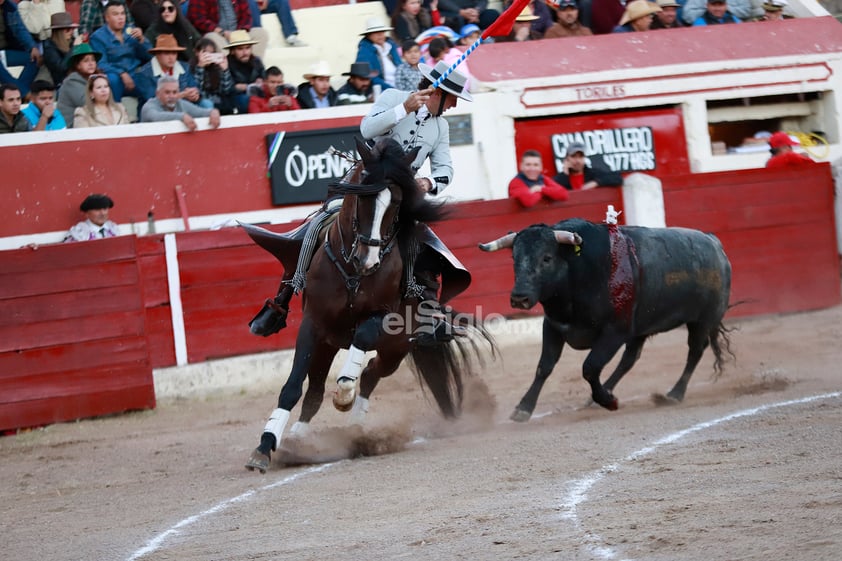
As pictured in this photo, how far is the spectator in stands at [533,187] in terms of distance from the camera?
11500 millimetres

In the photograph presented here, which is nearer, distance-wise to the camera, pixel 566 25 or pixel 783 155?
pixel 783 155

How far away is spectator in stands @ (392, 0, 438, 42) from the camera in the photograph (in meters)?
13.2

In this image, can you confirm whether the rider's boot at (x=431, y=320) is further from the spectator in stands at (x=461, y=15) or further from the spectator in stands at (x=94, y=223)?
the spectator in stands at (x=461, y=15)

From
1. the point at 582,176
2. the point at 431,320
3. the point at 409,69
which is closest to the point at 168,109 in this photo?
the point at 409,69

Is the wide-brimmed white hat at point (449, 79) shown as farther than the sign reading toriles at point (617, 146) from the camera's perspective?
No

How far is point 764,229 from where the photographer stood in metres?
12.7

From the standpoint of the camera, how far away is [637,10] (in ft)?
46.2

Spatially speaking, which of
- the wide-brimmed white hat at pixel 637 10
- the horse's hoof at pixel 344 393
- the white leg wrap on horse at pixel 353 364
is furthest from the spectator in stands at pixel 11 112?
the wide-brimmed white hat at pixel 637 10

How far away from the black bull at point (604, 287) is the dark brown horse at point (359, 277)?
118 cm

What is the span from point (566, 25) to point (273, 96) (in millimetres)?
3829

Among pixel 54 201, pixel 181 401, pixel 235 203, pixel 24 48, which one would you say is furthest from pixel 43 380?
pixel 24 48

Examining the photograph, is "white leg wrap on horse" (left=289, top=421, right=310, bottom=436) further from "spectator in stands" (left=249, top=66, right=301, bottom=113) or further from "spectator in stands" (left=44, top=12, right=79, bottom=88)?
"spectator in stands" (left=44, top=12, right=79, bottom=88)

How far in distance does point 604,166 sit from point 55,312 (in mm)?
5537

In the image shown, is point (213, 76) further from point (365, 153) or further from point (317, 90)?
point (365, 153)
